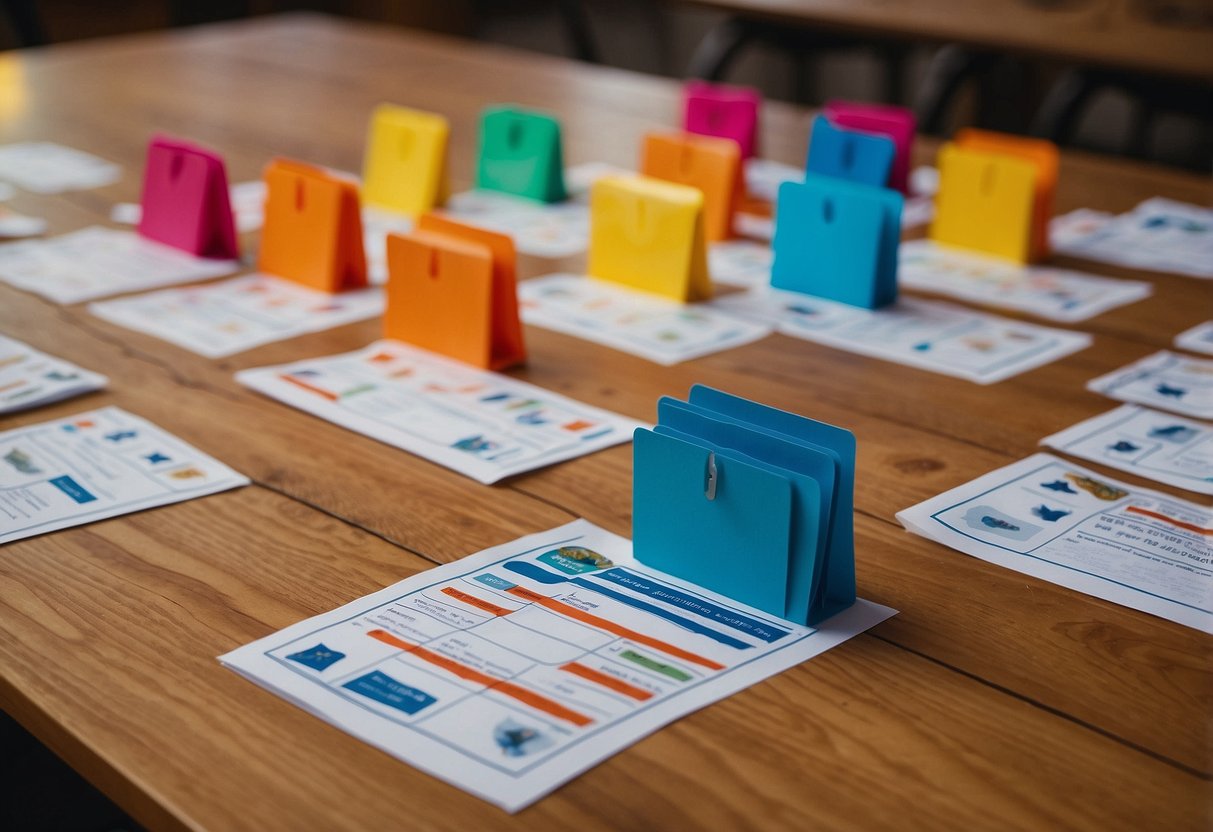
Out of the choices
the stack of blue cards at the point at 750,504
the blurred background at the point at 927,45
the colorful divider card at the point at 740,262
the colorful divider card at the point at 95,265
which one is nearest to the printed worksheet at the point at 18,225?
the colorful divider card at the point at 95,265

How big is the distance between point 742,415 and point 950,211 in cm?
87

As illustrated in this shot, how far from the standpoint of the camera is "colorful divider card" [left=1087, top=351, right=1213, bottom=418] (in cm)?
125

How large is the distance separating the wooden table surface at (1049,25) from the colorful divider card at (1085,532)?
1917 millimetres

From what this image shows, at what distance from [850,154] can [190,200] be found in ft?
2.65

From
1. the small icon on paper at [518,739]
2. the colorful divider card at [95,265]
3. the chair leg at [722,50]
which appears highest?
the chair leg at [722,50]

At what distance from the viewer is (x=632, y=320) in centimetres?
143

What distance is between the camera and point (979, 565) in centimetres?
95

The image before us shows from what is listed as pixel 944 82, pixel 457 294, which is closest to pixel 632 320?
pixel 457 294

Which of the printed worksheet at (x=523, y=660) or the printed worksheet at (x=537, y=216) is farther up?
the printed worksheet at (x=537, y=216)

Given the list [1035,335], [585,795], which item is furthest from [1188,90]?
[585,795]

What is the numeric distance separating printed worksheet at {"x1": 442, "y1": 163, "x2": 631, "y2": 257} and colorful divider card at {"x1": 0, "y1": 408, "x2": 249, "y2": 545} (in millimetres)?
636

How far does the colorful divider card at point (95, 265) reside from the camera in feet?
4.93

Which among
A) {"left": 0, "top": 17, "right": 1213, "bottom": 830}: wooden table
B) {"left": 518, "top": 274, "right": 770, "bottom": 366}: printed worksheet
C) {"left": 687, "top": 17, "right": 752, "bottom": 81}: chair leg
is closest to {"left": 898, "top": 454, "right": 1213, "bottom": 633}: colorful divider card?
{"left": 0, "top": 17, "right": 1213, "bottom": 830}: wooden table

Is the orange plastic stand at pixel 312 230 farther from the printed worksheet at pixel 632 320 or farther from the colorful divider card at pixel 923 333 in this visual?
the colorful divider card at pixel 923 333
